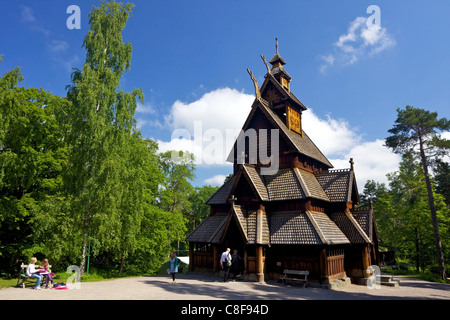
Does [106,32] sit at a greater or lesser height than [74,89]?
greater

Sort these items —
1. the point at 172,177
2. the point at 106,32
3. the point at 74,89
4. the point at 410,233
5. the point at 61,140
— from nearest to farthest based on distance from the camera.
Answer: the point at 74,89
the point at 106,32
the point at 61,140
the point at 410,233
the point at 172,177

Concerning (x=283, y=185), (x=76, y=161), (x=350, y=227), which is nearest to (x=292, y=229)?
(x=283, y=185)

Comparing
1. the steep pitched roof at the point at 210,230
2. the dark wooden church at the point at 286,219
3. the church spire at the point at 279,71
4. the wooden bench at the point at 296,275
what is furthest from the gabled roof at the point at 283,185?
the church spire at the point at 279,71

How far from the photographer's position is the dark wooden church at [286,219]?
54.0ft

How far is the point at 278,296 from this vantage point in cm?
1237

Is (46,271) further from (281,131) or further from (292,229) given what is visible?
(281,131)

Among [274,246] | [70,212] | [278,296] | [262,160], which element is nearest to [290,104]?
[262,160]

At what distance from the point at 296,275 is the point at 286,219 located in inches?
133

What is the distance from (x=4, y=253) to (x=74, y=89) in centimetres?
1424

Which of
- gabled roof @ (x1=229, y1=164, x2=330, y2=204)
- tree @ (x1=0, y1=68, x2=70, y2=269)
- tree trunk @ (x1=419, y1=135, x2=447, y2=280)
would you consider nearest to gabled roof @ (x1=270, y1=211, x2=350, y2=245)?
gabled roof @ (x1=229, y1=164, x2=330, y2=204)

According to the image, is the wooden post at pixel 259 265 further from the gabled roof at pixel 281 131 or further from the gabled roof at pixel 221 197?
the gabled roof at pixel 281 131

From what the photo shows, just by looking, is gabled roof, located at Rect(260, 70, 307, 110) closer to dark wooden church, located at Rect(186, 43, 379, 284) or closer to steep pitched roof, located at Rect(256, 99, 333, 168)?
dark wooden church, located at Rect(186, 43, 379, 284)

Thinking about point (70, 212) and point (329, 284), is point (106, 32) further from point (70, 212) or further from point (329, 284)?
point (329, 284)

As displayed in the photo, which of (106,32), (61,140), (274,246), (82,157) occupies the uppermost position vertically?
(106,32)
